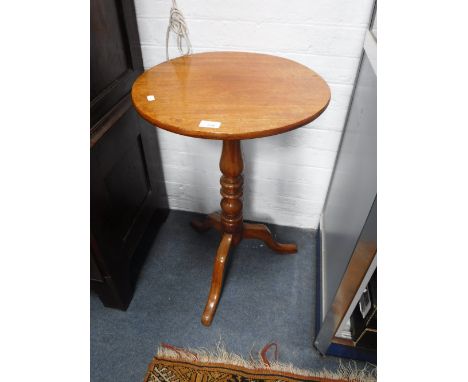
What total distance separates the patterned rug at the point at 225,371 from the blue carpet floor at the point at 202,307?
3cm

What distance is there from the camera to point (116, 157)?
1.21m

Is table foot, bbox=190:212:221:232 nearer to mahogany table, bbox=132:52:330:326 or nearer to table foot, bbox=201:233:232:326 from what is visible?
table foot, bbox=201:233:232:326

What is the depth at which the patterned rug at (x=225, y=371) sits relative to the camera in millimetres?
1164

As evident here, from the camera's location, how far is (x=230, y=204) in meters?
1.31

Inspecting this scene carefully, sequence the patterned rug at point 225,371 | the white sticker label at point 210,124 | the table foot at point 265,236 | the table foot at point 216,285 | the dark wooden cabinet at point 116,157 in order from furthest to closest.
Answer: the table foot at point 265,236 < the table foot at point 216,285 < the patterned rug at point 225,371 < the dark wooden cabinet at point 116,157 < the white sticker label at point 210,124

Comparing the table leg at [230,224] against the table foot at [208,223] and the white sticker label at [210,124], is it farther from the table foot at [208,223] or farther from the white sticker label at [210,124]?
the white sticker label at [210,124]

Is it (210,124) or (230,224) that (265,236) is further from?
Result: (210,124)

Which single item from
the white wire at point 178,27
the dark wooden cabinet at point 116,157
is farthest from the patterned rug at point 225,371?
the white wire at point 178,27

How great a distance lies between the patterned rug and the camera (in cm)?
116

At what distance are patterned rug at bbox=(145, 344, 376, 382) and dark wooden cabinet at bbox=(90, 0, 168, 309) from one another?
0.31 meters

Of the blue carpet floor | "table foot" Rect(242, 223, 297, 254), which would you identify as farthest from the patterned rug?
"table foot" Rect(242, 223, 297, 254)
